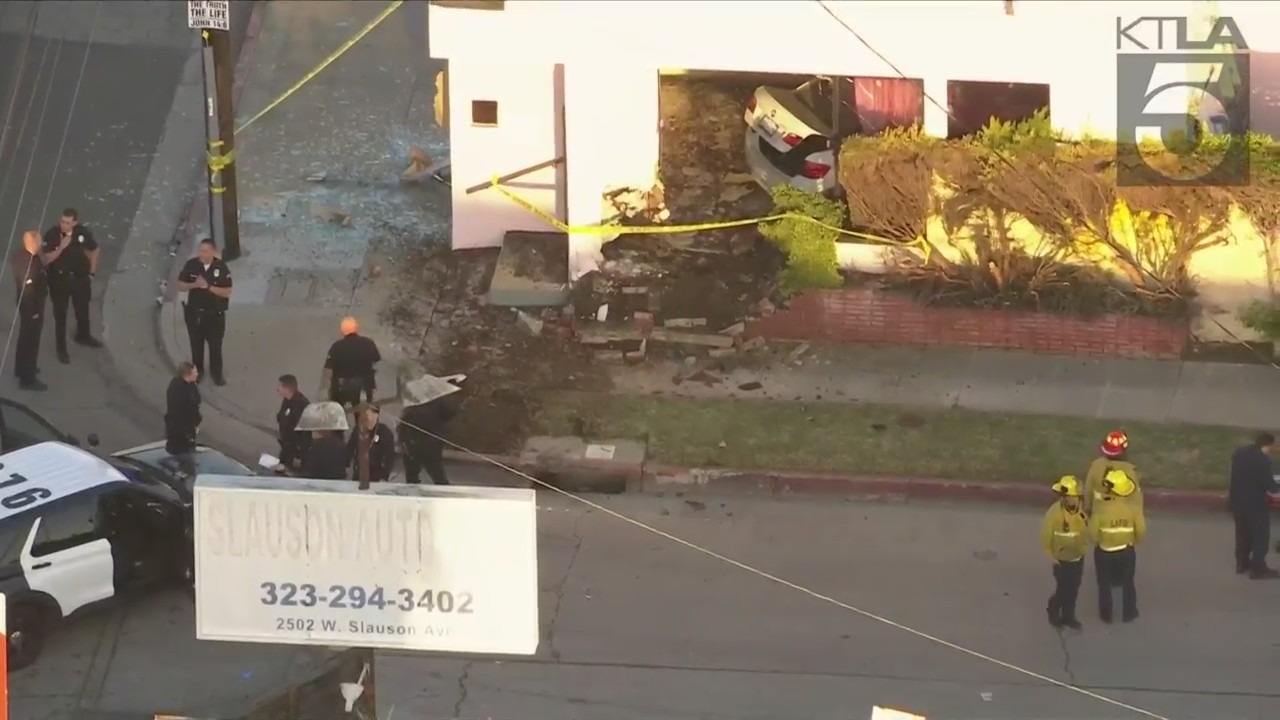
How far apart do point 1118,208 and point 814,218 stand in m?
2.38

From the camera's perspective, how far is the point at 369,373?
52.1ft

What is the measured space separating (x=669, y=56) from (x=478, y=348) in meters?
2.73

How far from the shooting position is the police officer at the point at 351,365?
15781mm

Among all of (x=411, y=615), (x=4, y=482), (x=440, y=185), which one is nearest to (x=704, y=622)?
(x=411, y=615)

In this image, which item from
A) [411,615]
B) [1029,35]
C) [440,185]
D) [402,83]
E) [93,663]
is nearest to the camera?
[411,615]

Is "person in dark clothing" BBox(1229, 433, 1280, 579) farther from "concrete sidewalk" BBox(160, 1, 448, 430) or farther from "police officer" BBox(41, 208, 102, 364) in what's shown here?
"police officer" BBox(41, 208, 102, 364)

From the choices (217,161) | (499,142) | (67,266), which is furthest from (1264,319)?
(67,266)

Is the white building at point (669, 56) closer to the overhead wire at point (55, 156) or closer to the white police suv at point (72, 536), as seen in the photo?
the overhead wire at point (55, 156)

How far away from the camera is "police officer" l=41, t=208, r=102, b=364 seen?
17.0 metres

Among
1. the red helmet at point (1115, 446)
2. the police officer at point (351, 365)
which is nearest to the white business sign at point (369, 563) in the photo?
the red helmet at point (1115, 446)

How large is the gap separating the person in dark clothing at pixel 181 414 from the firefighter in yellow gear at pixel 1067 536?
579 centimetres

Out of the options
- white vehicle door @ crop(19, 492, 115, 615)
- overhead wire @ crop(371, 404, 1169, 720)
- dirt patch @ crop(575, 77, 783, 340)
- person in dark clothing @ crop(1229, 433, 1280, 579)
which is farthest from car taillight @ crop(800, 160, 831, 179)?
white vehicle door @ crop(19, 492, 115, 615)

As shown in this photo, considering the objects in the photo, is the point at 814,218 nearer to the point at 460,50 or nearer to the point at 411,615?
the point at 460,50

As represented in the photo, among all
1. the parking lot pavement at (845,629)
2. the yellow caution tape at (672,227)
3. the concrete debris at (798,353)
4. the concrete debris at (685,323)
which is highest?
the yellow caution tape at (672,227)
